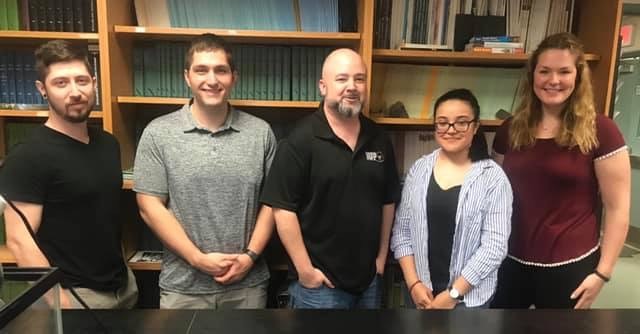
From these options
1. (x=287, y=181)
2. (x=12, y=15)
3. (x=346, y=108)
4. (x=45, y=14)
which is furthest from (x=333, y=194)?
(x=12, y=15)

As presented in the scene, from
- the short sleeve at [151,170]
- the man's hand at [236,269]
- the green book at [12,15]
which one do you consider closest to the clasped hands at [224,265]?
the man's hand at [236,269]

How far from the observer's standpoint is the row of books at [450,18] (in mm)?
2133

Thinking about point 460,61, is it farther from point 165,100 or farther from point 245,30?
point 165,100

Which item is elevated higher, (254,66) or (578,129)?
(254,66)

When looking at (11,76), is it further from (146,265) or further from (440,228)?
(440,228)

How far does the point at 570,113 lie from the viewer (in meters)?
1.62

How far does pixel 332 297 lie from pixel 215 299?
443mm

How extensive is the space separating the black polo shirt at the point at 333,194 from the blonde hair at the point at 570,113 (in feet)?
1.72

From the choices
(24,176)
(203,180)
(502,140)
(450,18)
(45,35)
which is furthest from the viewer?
(450,18)

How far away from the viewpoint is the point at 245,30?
1.99 meters

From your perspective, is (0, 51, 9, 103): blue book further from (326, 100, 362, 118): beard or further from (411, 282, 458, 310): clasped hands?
(411, 282, 458, 310): clasped hands

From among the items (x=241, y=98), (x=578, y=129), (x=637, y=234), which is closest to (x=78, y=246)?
(x=241, y=98)

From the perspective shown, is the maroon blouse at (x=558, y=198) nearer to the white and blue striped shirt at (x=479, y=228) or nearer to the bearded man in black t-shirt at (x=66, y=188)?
the white and blue striped shirt at (x=479, y=228)

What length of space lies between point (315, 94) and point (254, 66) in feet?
1.00
